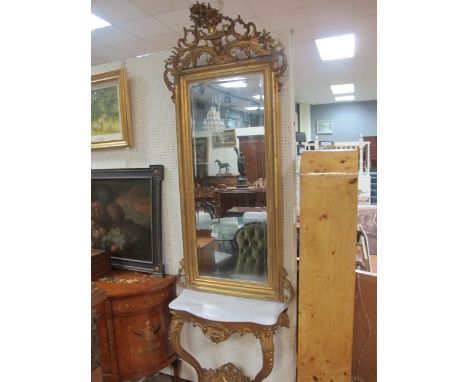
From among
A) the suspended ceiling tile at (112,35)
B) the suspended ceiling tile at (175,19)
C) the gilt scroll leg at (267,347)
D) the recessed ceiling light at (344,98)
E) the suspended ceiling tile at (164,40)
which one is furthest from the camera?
the recessed ceiling light at (344,98)

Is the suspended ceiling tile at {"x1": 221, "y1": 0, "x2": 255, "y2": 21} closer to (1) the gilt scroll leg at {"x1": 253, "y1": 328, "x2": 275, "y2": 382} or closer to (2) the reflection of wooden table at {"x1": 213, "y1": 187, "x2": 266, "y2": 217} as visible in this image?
(2) the reflection of wooden table at {"x1": 213, "y1": 187, "x2": 266, "y2": 217}

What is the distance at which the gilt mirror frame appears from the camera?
1.60m

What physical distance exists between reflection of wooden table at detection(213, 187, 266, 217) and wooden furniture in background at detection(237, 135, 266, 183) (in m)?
0.07

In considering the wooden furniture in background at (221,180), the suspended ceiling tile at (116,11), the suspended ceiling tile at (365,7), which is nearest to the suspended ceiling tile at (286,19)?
the suspended ceiling tile at (365,7)

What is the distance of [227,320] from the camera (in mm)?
1593

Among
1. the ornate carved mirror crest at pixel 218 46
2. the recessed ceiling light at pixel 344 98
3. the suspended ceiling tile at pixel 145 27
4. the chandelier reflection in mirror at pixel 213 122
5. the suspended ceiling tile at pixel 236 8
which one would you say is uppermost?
the recessed ceiling light at pixel 344 98

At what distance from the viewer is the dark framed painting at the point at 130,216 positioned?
6.68ft

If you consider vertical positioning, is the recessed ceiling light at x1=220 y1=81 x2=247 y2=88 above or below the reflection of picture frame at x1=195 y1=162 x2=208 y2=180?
above

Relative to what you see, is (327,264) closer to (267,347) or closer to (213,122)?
(267,347)

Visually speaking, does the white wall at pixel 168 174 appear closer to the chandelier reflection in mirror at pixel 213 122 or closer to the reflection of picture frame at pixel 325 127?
the chandelier reflection in mirror at pixel 213 122

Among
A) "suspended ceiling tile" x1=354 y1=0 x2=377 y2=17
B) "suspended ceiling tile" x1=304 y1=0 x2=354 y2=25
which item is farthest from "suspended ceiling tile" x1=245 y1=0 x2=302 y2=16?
"suspended ceiling tile" x1=354 y1=0 x2=377 y2=17

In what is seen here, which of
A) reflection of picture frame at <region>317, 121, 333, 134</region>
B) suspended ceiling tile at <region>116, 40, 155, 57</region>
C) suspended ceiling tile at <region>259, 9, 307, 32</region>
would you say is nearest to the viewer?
suspended ceiling tile at <region>259, 9, 307, 32</region>

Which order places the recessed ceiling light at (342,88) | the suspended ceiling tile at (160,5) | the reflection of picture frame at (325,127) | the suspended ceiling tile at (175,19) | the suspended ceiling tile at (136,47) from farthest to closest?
the reflection of picture frame at (325,127)
the recessed ceiling light at (342,88)
the suspended ceiling tile at (136,47)
the suspended ceiling tile at (175,19)
the suspended ceiling tile at (160,5)

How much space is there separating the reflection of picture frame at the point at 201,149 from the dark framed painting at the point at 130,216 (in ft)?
0.92
